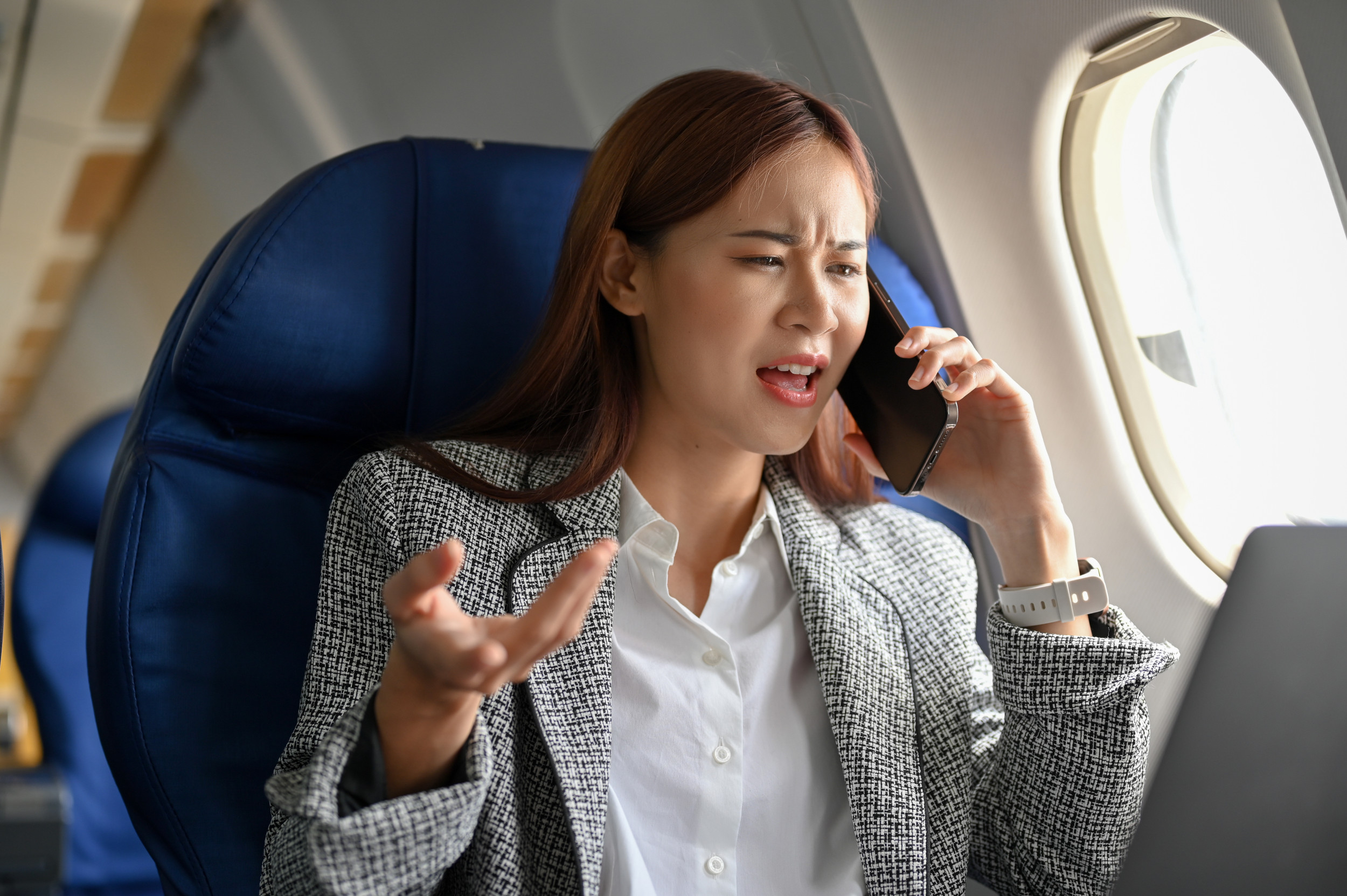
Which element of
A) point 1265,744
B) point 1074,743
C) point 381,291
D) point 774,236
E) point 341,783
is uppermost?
Result: point 381,291

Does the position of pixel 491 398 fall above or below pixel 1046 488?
above

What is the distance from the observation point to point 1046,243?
5.17 ft

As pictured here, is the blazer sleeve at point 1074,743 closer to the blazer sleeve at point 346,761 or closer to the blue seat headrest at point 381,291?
the blazer sleeve at point 346,761

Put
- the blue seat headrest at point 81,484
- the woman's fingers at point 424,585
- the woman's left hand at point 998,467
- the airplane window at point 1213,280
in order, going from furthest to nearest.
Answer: the blue seat headrest at point 81,484, the airplane window at point 1213,280, the woman's left hand at point 998,467, the woman's fingers at point 424,585

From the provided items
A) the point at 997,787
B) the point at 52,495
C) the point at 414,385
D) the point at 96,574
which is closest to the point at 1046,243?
the point at 997,787

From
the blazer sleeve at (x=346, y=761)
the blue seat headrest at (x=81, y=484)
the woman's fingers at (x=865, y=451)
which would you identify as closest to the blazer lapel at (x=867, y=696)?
the woman's fingers at (x=865, y=451)

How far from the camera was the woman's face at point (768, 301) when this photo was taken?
1.25 metres

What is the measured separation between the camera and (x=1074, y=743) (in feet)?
3.92

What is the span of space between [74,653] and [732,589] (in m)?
1.53

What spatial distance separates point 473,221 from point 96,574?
624mm

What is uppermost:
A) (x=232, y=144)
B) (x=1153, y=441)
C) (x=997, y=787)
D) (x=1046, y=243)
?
(x=232, y=144)

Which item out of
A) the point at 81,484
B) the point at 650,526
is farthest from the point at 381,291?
the point at 81,484

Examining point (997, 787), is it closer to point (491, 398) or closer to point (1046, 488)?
point (1046, 488)

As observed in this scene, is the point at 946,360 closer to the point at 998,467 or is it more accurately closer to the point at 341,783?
the point at 998,467
